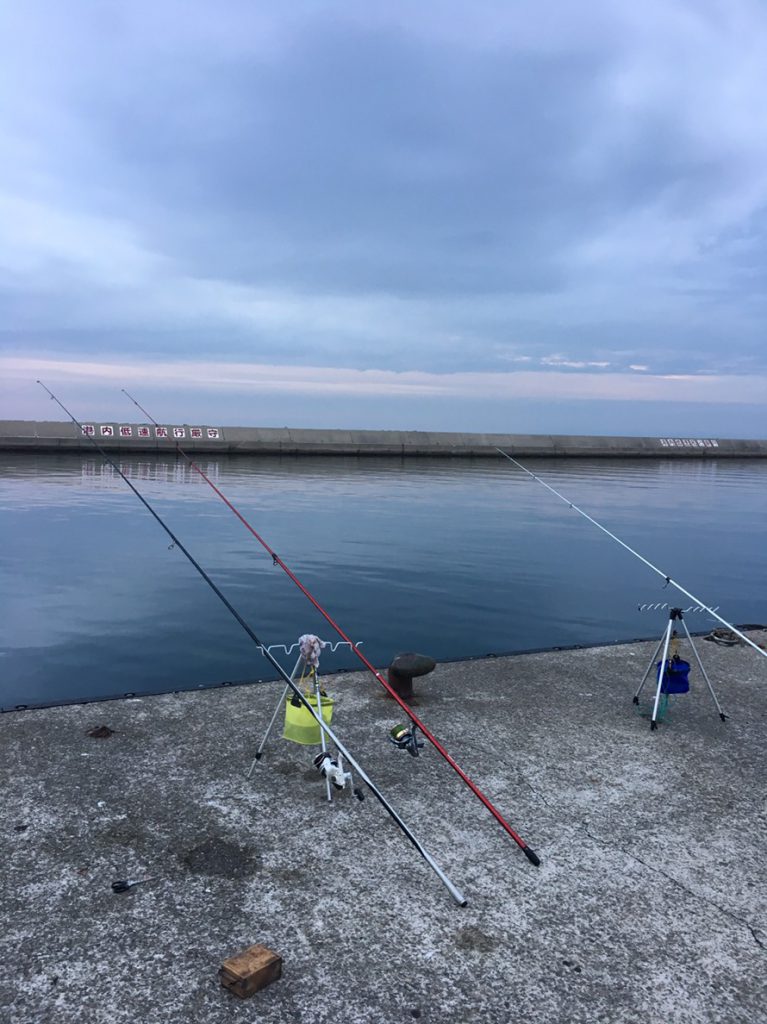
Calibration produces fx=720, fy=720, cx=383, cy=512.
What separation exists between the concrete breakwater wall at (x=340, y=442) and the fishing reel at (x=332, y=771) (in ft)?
118

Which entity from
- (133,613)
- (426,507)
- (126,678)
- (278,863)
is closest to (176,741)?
(278,863)

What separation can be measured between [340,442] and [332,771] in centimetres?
4906

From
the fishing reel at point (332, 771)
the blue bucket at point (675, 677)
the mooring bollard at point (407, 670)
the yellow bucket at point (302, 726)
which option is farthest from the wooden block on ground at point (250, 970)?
the blue bucket at point (675, 677)

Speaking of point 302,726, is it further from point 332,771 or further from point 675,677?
point 675,677

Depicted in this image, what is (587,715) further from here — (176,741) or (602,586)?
(602,586)

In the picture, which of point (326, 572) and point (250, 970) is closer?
point (250, 970)

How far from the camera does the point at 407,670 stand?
6977mm

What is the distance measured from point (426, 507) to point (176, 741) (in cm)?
2217

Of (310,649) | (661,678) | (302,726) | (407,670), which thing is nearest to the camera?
(302,726)

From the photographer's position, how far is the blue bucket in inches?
264

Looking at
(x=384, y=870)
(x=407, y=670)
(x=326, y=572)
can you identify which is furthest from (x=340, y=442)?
(x=384, y=870)

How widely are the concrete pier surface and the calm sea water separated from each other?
3.10m

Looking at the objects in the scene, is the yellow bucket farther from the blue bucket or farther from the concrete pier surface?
the blue bucket

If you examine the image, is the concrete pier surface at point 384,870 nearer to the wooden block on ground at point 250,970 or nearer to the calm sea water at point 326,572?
the wooden block on ground at point 250,970
